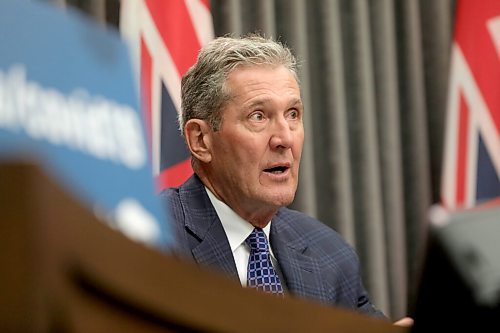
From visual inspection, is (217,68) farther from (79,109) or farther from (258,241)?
(79,109)

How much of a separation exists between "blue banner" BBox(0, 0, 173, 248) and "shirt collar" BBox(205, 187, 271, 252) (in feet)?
4.24

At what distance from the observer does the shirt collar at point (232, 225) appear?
2.01 metres

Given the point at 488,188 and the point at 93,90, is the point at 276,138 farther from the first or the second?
the point at 93,90

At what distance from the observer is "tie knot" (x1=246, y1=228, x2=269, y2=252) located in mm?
1986

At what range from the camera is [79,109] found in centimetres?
67

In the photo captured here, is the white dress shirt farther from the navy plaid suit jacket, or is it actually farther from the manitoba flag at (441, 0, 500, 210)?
the manitoba flag at (441, 0, 500, 210)

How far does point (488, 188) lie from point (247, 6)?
3.30ft

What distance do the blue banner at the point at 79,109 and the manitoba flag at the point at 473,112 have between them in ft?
7.88

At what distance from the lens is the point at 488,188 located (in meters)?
3.04

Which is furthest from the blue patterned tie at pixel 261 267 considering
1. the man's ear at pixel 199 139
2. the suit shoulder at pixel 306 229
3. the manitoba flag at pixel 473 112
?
the manitoba flag at pixel 473 112

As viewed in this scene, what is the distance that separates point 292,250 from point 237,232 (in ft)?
0.42

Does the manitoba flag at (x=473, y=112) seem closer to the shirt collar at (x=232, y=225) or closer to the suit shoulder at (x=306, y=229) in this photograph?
the suit shoulder at (x=306, y=229)

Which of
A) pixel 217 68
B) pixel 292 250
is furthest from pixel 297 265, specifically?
pixel 217 68

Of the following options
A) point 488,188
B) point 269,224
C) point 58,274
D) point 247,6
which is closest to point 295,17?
point 247,6
